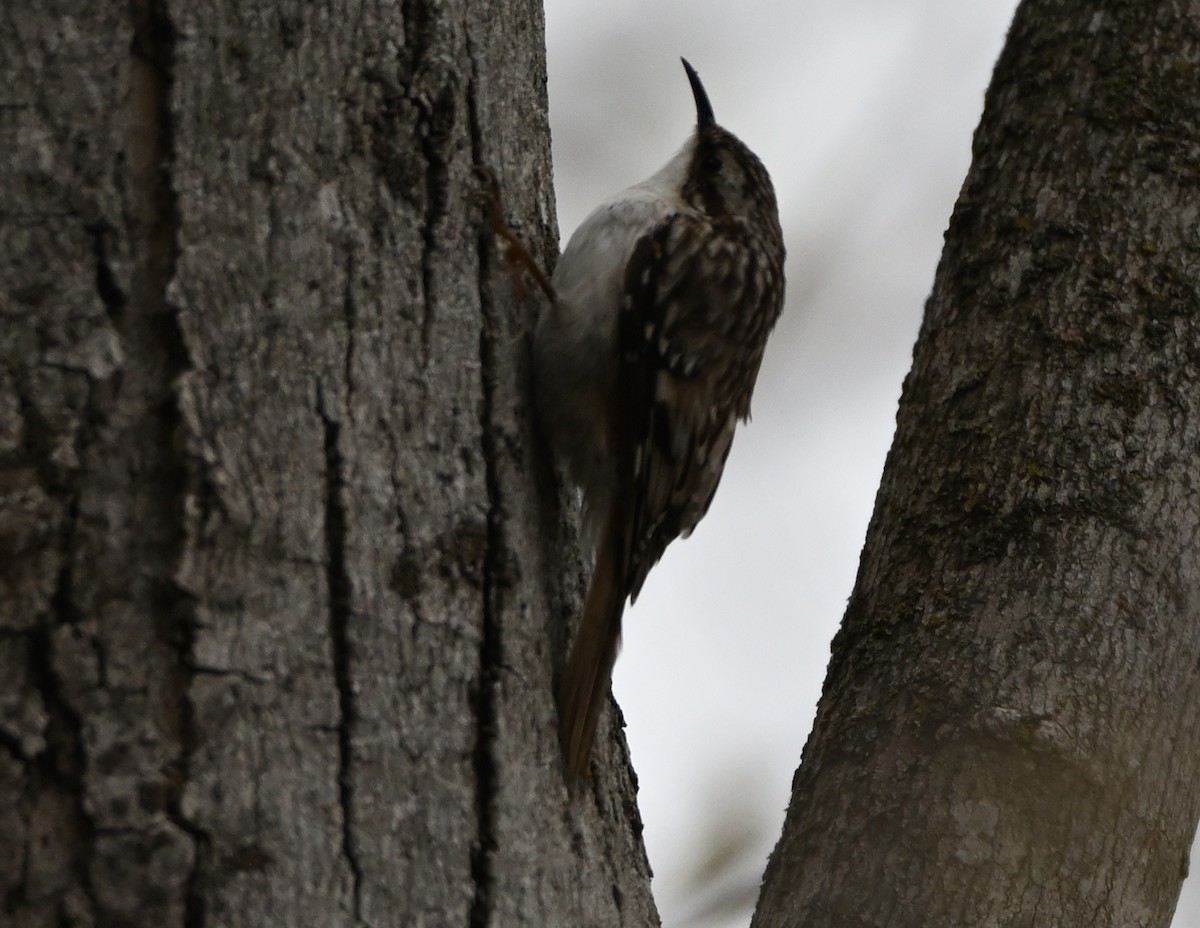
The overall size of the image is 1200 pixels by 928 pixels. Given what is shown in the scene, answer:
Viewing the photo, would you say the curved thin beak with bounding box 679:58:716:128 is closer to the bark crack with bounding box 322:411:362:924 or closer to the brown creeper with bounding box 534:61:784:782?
the brown creeper with bounding box 534:61:784:782

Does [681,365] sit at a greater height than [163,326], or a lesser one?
greater

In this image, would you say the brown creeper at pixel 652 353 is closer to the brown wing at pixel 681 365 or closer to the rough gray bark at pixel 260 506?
the brown wing at pixel 681 365

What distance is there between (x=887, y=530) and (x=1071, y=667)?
1.12ft

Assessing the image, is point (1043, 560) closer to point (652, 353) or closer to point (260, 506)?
point (652, 353)

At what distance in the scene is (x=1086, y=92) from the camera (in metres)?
2.25

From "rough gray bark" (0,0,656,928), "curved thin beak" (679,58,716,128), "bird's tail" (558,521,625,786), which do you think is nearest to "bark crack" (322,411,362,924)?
"rough gray bark" (0,0,656,928)

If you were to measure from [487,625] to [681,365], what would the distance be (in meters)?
1.02

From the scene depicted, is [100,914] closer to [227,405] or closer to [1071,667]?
[227,405]

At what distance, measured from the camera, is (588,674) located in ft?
5.96

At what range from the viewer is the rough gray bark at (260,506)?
1.31 meters

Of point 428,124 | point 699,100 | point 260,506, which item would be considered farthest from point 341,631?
point 699,100

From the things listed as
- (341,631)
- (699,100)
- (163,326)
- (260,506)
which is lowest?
(341,631)

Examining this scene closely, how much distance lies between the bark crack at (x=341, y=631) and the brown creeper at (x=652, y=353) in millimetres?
422

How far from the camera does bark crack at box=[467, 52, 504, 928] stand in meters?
1.52
